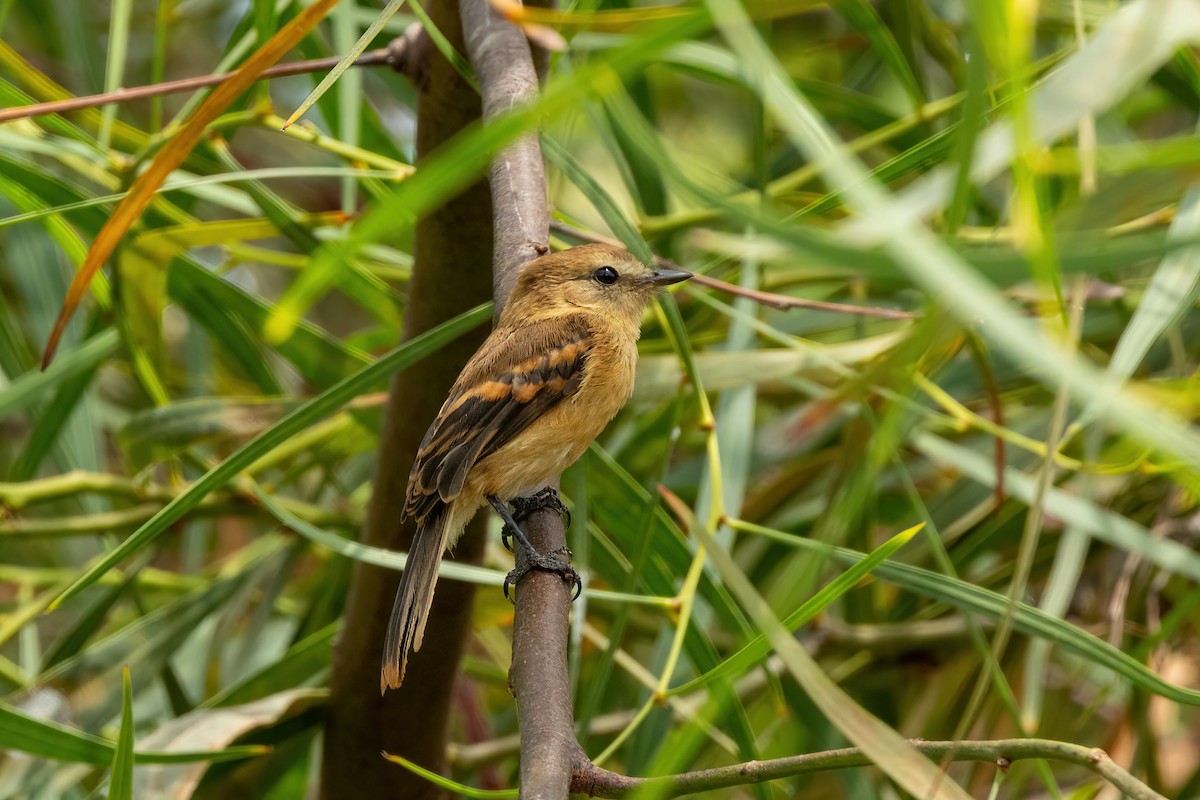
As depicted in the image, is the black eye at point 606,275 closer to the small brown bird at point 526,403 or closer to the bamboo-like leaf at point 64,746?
the small brown bird at point 526,403

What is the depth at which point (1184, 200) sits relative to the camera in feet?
7.71

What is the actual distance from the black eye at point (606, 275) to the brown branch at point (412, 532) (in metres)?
0.55

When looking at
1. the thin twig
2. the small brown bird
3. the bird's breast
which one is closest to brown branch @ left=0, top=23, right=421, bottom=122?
the thin twig

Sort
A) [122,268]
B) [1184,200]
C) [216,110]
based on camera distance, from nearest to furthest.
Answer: [216,110], [1184,200], [122,268]

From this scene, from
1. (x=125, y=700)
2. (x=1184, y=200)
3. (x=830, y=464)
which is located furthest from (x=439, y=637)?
(x=1184, y=200)

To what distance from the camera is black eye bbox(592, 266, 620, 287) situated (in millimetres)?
2973

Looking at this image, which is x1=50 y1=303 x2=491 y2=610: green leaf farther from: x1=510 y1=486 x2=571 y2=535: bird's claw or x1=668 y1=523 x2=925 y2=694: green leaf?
x1=668 y1=523 x2=925 y2=694: green leaf

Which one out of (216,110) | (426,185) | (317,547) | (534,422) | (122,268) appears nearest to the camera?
(426,185)

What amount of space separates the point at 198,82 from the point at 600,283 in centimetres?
112

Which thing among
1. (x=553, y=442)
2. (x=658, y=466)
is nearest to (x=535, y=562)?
(x=553, y=442)

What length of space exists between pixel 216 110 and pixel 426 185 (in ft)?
3.12

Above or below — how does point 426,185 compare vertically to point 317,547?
below

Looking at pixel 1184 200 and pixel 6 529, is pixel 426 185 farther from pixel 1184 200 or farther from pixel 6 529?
pixel 6 529

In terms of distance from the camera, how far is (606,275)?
298 cm
